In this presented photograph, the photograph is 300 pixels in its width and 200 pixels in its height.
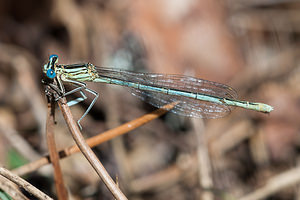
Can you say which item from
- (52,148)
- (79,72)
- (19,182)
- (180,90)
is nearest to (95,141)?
(52,148)

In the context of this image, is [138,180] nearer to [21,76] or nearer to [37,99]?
[37,99]

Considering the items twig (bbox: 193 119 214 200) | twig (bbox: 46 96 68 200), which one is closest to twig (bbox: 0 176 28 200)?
twig (bbox: 46 96 68 200)

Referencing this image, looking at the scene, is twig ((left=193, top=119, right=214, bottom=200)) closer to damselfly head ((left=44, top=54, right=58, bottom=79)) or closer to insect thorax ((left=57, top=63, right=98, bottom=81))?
insect thorax ((left=57, top=63, right=98, bottom=81))

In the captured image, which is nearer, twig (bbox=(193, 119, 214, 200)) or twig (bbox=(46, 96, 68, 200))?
twig (bbox=(46, 96, 68, 200))

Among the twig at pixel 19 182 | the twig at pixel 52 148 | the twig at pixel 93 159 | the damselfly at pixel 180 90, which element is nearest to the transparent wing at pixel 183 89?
the damselfly at pixel 180 90

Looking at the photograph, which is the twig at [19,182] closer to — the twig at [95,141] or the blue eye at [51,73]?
the twig at [95,141]

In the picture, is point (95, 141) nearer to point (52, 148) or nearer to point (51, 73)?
point (52, 148)
